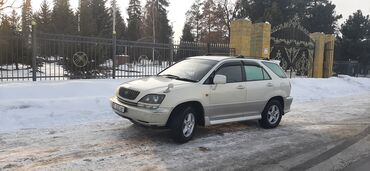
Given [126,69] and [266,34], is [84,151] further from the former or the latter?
[266,34]

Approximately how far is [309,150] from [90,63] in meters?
9.94

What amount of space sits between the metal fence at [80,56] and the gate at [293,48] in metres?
5.31

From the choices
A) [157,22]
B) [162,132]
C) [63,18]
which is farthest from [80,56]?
[157,22]

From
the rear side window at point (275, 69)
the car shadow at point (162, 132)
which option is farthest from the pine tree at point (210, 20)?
the car shadow at point (162, 132)

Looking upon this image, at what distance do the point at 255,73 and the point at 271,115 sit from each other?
3.55ft

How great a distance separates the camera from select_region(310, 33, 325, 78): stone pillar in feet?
78.1

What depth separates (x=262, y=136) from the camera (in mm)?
8078

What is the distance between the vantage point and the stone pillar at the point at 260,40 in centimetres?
1894

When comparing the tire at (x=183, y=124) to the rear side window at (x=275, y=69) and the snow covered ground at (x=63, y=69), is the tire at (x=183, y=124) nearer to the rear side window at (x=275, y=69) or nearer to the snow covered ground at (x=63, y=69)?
the rear side window at (x=275, y=69)

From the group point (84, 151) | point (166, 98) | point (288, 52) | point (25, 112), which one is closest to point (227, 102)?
point (166, 98)

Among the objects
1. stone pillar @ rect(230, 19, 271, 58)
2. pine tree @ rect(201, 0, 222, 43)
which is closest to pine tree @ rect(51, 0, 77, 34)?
pine tree @ rect(201, 0, 222, 43)

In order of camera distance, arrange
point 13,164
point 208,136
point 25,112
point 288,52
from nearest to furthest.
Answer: point 13,164 → point 208,136 → point 25,112 → point 288,52

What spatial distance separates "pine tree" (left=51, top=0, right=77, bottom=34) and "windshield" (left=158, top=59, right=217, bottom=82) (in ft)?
101

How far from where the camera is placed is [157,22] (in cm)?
6644
